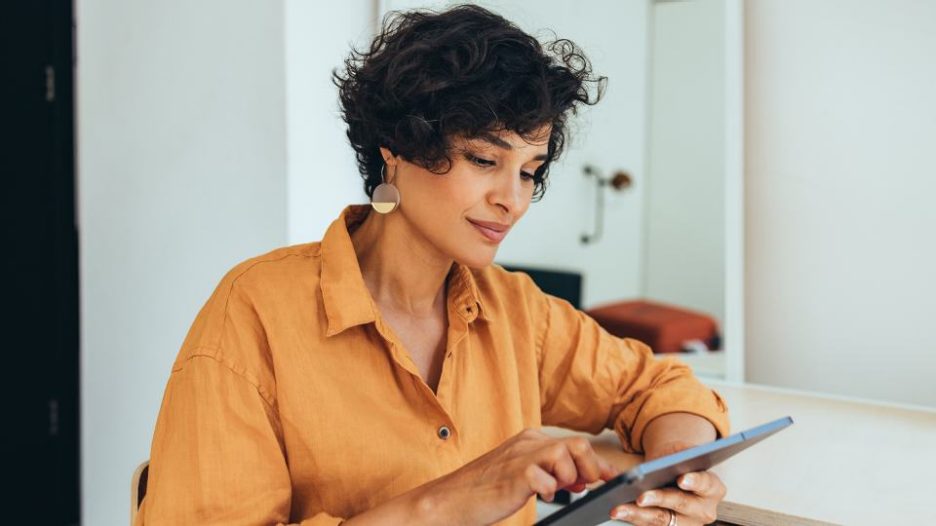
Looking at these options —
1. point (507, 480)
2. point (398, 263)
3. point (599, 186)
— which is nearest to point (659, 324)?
point (599, 186)

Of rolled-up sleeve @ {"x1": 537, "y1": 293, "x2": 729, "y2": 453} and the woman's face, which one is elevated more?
the woman's face

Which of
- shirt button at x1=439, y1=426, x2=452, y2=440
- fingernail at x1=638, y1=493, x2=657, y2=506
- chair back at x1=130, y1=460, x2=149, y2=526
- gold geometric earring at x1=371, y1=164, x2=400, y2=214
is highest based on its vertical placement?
gold geometric earring at x1=371, y1=164, x2=400, y2=214

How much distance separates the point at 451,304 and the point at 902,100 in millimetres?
1225

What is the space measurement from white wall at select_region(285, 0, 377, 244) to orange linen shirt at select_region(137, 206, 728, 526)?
0.74 meters

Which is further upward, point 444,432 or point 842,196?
point 842,196

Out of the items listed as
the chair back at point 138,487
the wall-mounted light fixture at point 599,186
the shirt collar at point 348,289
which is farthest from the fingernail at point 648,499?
the wall-mounted light fixture at point 599,186

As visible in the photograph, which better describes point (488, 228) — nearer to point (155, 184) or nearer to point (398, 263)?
point (398, 263)

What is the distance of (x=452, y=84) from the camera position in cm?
116

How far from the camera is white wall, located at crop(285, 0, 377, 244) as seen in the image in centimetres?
204

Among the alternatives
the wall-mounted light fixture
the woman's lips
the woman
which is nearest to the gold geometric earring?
the woman

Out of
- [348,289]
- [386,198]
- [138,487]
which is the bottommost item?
[138,487]

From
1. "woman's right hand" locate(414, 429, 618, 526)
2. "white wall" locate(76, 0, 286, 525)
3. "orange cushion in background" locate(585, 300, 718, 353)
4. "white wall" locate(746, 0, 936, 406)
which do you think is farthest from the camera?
"orange cushion in background" locate(585, 300, 718, 353)

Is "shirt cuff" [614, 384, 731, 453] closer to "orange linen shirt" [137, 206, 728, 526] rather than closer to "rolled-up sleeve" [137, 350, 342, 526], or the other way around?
"orange linen shirt" [137, 206, 728, 526]

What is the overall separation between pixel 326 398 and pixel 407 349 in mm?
192
